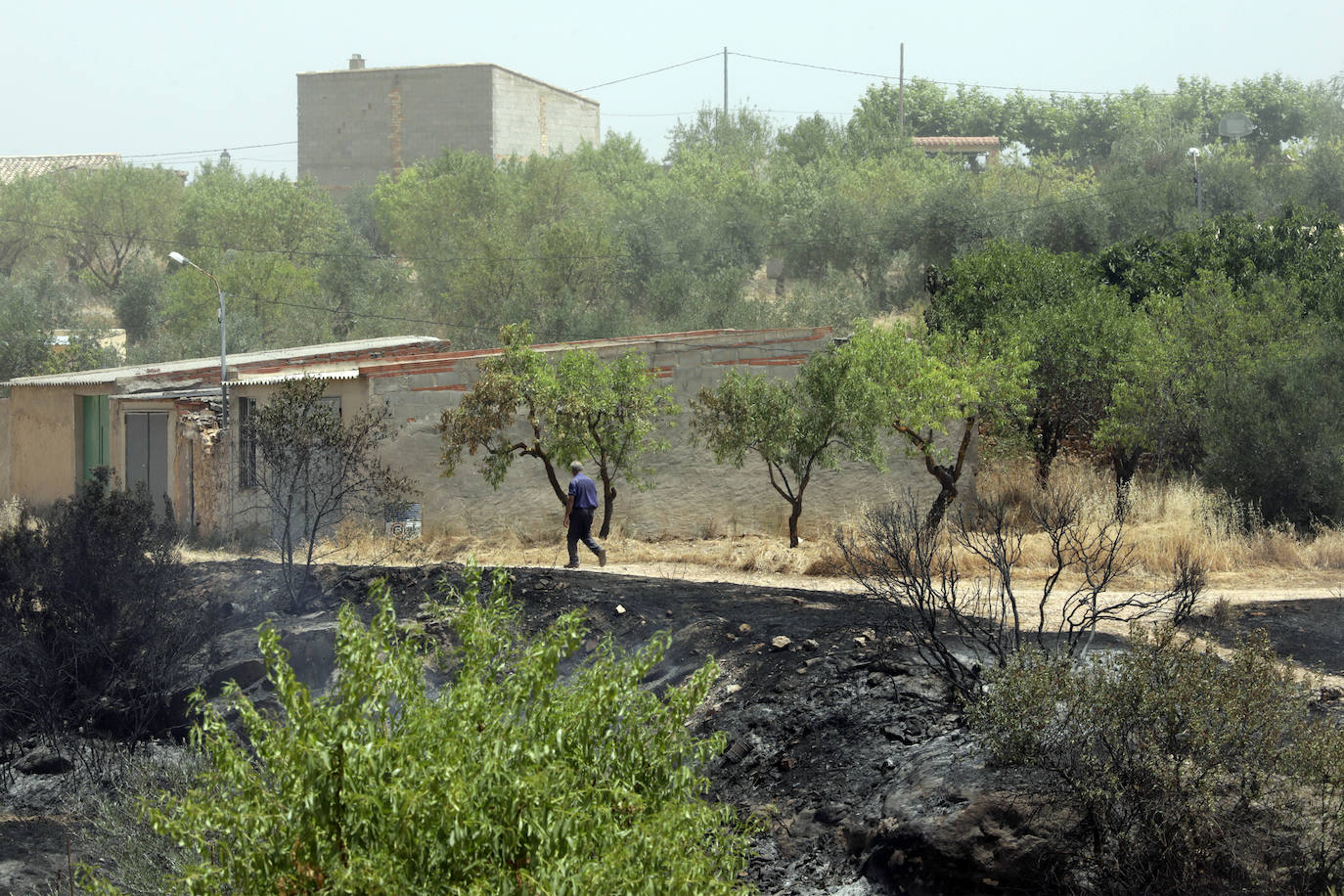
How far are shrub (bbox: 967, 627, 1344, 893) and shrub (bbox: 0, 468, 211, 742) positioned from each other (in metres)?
8.17

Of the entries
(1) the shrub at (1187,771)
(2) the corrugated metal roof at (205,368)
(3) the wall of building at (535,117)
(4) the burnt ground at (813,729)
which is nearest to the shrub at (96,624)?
(4) the burnt ground at (813,729)

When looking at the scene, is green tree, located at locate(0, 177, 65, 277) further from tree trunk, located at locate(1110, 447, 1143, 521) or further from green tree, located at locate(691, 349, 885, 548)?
tree trunk, located at locate(1110, 447, 1143, 521)

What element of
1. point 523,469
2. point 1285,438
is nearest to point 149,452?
point 523,469

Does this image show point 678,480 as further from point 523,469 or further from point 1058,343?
point 1058,343

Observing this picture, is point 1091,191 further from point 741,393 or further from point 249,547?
point 249,547

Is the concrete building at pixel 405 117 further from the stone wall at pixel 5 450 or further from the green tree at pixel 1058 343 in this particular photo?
the green tree at pixel 1058 343

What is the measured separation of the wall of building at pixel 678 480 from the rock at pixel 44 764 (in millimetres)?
9363

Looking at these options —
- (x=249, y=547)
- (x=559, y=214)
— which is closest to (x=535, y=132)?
(x=559, y=214)

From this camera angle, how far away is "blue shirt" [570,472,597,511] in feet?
53.9

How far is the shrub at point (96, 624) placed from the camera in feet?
36.6

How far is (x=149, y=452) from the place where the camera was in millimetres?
22328

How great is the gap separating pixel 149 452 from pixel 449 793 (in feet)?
66.9

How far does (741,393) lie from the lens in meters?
18.4

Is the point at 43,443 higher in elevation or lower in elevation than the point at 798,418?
lower
